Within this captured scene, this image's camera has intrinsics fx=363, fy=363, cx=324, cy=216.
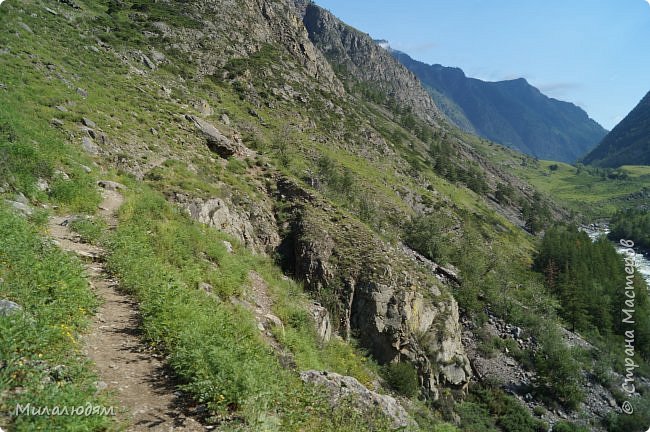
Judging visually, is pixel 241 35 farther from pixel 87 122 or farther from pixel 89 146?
pixel 89 146

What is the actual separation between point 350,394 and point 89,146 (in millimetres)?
21208

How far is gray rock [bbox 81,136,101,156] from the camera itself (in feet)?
69.9

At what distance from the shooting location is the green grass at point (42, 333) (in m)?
4.92

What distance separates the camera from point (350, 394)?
910 centimetres

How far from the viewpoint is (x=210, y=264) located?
582 inches

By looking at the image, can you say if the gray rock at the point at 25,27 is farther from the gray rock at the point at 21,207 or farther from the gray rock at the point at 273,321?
the gray rock at the point at 273,321

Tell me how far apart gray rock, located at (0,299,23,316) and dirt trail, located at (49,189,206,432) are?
1536mm

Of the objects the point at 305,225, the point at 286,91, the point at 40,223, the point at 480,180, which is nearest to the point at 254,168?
the point at 305,225

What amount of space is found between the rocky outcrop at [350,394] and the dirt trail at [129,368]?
11.4ft

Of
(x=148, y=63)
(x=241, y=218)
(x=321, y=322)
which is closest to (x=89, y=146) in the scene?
(x=241, y=218)

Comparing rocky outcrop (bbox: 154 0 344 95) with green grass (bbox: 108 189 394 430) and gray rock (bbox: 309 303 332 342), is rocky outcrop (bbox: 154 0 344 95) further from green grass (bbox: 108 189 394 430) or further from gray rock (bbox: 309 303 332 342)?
green grass (bbox: 108 189 394 430)

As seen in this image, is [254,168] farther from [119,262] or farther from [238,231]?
[119,262]

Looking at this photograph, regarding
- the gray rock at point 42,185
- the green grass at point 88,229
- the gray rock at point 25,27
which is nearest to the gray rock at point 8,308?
the green grass at point 88,229

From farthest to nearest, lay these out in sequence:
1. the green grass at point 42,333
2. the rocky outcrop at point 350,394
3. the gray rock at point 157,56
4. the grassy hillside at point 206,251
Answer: the gray rock at point 157,56, the rocky outcrop at point 350,394, the grassy hillside at point 206,251, the green grass at point 42,333
